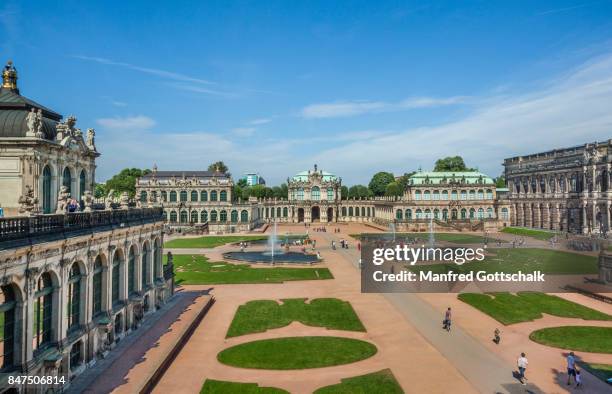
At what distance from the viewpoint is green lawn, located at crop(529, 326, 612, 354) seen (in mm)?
27038

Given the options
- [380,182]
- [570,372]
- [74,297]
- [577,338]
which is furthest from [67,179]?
[380,182]

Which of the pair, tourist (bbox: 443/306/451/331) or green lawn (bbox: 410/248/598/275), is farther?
green lawn (bbox: 410/248/598/275)

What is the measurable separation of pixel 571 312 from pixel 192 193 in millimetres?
93036

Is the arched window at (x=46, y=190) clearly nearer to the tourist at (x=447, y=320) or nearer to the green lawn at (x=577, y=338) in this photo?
the tourist at (x=447, y=320)

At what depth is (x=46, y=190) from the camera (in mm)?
26953

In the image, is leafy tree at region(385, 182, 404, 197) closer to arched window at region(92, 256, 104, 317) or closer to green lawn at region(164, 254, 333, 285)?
green lawn at region(164, 254, 333, 285)

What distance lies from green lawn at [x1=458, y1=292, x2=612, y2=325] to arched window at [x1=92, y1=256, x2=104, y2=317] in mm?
26674

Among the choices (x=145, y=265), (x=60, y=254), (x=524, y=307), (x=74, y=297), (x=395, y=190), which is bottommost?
(x=524, y=307)

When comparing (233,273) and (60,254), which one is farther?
(233,273)

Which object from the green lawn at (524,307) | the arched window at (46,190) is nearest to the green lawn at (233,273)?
the green lawn at (524,307)

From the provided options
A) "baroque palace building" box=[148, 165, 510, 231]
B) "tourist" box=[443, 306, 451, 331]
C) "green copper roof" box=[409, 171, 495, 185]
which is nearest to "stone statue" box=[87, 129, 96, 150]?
"tourist" box=[443, 306, 451, 331]

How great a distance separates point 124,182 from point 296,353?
11457cm

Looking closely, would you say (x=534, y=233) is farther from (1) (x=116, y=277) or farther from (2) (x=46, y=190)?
(2) (x=46, y=190)

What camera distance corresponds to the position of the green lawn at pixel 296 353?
2447cm
